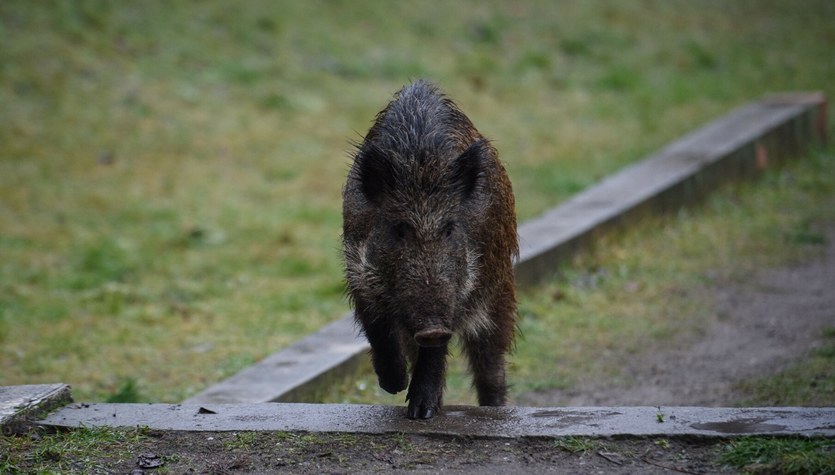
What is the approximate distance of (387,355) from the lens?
437cm

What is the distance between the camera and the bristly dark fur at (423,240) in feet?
12.9

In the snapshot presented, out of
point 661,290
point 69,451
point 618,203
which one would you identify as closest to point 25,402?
point 69,451

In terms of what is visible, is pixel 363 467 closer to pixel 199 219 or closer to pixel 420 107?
pixel 420 107

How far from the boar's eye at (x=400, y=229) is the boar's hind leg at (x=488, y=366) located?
0.81 metres

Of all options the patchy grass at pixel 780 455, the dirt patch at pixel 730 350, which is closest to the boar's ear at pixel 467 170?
the patchy grass at pixel 780 455

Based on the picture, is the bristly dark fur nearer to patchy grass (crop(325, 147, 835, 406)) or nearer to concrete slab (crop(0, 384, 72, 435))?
patchy grass (crop(325, 147, 835, 406))

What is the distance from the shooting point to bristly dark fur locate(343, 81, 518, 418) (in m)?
3.94

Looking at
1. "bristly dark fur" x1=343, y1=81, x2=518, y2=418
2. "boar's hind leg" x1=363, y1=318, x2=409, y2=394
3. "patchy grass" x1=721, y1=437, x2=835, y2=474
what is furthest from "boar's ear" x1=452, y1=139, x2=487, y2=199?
"patchy grass" x1=721, y1=437, x2=835, y2=474

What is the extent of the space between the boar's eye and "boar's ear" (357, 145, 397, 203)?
0.15 metres

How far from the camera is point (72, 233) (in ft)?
27.7

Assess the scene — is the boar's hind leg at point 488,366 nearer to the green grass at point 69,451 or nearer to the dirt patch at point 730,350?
the dirt patch at point 730,350

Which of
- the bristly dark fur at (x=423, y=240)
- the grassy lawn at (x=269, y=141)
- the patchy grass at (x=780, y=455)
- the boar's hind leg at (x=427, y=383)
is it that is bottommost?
the patchy grass at (x=780, y=455)

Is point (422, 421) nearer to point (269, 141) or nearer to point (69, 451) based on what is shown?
point (69, 451)

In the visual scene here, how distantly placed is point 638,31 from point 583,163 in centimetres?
518
